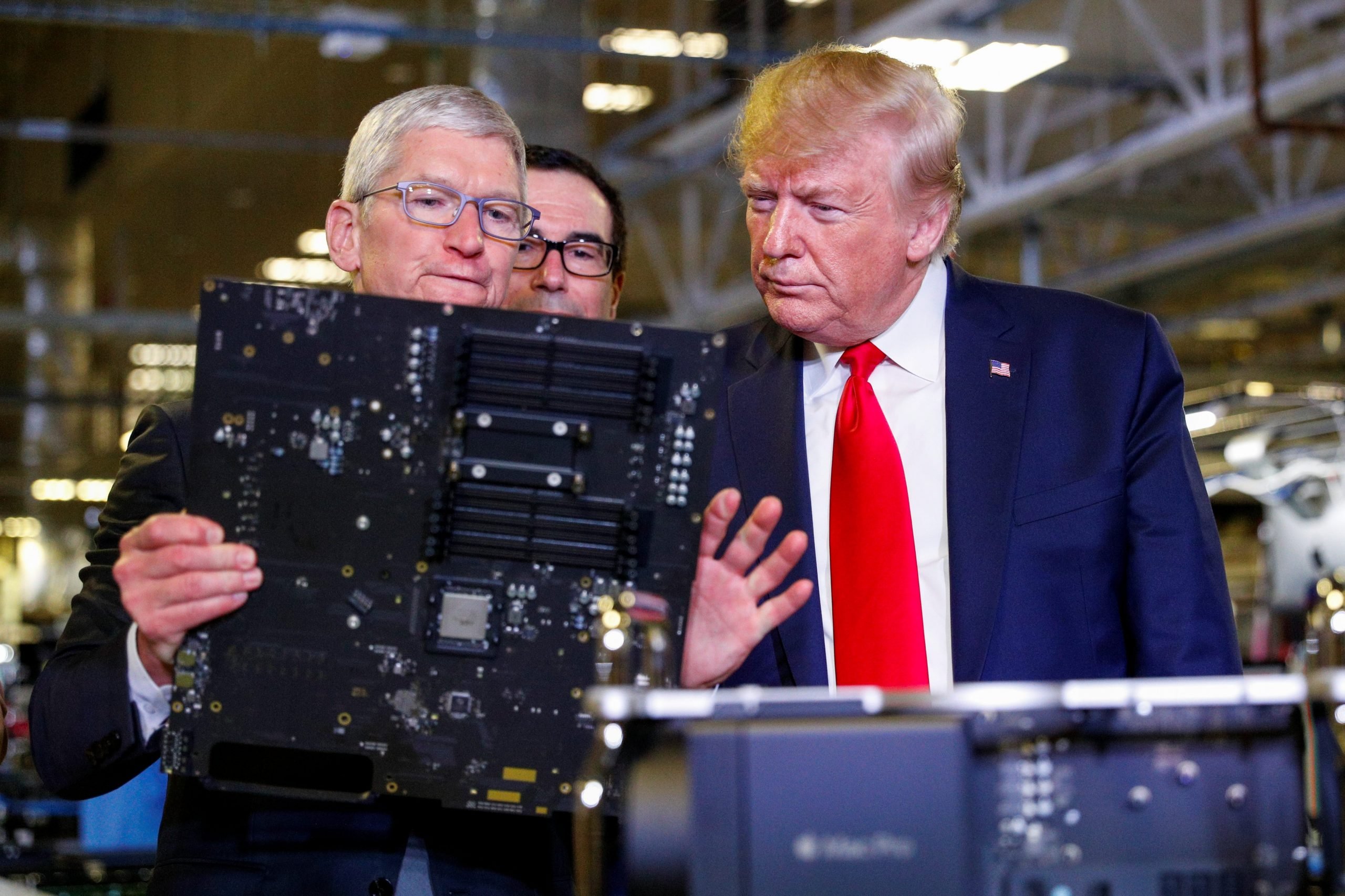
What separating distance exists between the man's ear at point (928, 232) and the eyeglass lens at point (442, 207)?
1.95ft

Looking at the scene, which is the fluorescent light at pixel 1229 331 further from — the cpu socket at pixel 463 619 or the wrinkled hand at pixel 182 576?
the wrinkled hand at pixel 182 576

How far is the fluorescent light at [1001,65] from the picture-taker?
7250 mm

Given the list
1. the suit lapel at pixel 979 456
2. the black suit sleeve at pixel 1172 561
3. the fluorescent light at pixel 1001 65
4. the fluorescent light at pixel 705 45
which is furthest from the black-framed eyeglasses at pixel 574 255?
the fluorescent light at pixel 705 45

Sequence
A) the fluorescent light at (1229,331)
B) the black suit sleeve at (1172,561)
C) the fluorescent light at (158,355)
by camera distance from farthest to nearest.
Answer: the fluorescent light at (158,355), the fluorescent light at (1229,331), the black suit sleeve at (1172,561)

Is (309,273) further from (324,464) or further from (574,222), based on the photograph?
(324,464)

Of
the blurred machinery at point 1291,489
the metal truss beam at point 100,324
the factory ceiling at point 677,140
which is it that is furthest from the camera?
the metal truss beam at point 100,324

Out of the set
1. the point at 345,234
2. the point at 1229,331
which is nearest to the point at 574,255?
the point at 345,234

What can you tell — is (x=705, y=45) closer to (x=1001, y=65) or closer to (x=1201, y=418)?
(x=1001, y=65)

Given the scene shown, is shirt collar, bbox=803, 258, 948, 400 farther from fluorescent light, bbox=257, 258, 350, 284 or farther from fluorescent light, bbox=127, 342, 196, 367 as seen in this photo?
fluorescent light, bbox=127, 342, 196, 367

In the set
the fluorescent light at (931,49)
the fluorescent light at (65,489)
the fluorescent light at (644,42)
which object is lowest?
the fluorescent light at (65,489)

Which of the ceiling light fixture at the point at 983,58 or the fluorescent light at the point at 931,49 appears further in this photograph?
the fluorescent light at the point at 931,49

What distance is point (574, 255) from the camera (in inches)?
104

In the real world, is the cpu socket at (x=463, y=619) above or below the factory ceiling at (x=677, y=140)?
below

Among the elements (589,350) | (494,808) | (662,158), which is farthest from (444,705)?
(662,158)
